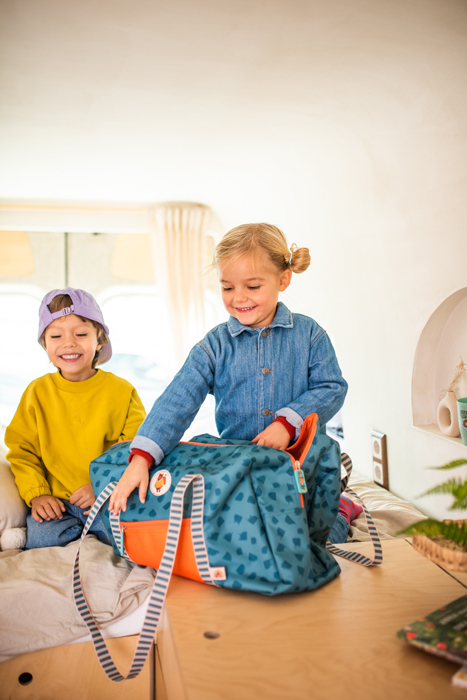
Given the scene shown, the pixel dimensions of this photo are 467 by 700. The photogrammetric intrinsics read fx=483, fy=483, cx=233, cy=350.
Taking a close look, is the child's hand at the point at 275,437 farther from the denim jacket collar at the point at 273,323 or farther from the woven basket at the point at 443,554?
the woven basket at the point at 443,554

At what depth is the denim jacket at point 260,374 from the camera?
4.53 ft

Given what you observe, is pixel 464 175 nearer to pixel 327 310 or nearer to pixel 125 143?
pixel 327 310

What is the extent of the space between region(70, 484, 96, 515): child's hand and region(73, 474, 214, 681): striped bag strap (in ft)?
1.44

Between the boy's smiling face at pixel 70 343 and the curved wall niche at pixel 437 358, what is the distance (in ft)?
4.53

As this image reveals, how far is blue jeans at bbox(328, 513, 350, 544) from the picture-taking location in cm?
147

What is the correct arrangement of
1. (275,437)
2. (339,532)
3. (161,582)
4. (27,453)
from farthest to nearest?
(27,453) → (339,532) → (275,437) → (161,582)

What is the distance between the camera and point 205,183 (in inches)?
145

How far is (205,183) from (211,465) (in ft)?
9.82

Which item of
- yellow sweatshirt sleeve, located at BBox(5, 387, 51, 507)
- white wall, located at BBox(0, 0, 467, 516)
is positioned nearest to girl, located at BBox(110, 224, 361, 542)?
yellow sweatshirt sleeve, located at BBox(5, 387, 51, 507)

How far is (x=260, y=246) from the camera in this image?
1.37 meters

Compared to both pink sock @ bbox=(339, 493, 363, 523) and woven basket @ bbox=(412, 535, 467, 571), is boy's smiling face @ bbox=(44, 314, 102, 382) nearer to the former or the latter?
pink sock @ bbox=(339, 493, 363, 523)

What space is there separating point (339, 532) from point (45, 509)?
0.94 meters

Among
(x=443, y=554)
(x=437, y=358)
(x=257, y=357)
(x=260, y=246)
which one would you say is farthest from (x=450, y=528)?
(x=437, y=358)

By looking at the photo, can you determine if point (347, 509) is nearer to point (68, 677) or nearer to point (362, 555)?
point (362, 555)
